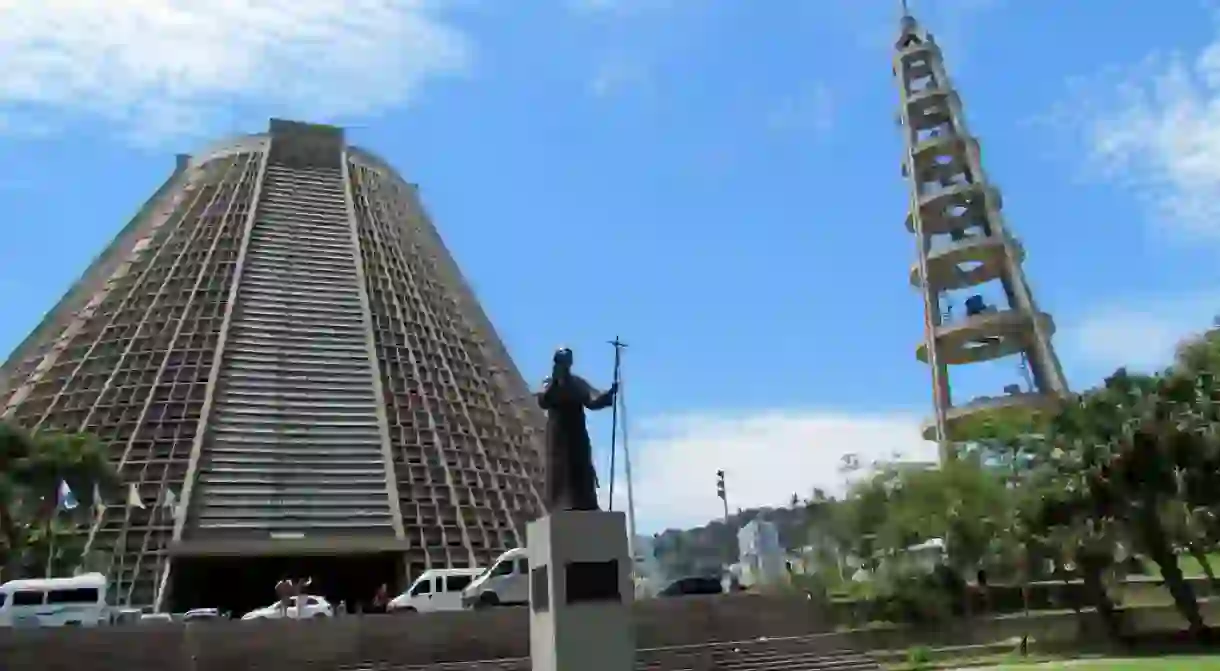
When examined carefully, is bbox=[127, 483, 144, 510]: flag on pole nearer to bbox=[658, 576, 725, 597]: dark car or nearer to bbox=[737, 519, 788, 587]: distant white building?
bbox=[658, 576, 725, 597]: dark car

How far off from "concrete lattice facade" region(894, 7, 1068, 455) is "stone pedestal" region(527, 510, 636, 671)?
3739 cm

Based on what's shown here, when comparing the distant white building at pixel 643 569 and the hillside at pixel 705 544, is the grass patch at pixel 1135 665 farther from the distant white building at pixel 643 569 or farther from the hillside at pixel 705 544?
the hillside at pixel 705 544

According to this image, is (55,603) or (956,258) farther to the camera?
(956,258)

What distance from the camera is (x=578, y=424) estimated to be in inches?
575

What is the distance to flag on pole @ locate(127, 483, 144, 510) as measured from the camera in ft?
131

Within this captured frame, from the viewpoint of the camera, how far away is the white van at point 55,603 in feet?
87.8

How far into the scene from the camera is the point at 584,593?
44.8 feet

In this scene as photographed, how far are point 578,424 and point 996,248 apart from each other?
44090 millimetres

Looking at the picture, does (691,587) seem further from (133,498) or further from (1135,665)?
(133,498)

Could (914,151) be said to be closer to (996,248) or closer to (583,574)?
(996,248)

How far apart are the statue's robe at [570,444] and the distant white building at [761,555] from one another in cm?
3785

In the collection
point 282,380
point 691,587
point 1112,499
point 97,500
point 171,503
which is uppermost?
point 282,380

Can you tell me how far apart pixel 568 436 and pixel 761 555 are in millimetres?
43542

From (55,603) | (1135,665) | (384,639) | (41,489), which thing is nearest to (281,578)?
(41,489)
